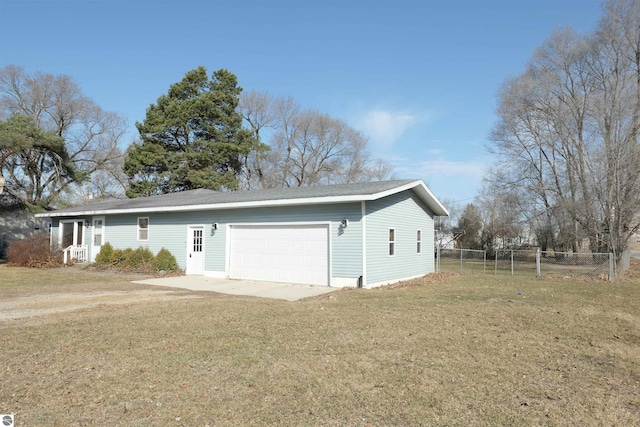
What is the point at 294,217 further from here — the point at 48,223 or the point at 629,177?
the point at 48,223

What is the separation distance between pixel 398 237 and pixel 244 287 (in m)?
5.49

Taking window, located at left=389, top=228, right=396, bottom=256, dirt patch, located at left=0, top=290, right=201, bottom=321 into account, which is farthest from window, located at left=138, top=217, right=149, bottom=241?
window, located at left=389, top=228, right=396, bottom=256

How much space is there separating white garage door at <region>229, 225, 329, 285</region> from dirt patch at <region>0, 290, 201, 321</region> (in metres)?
3.14

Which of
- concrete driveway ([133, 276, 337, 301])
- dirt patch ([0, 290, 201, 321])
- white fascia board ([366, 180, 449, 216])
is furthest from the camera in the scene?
white fascia board ([366, 180, 449, 216])

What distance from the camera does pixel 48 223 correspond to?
2773cm

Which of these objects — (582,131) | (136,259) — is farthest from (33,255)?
(582,131)

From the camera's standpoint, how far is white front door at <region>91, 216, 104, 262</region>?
19.2 metres

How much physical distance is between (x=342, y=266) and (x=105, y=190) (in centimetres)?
3322

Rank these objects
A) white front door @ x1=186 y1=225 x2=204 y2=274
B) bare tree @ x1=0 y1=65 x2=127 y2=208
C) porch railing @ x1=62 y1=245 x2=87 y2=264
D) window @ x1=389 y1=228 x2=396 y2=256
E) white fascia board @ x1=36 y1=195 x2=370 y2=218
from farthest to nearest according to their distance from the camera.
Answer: bare tree @ x1=0 y1=65 x2=127 y2=208
porch railing @ x1=62 y1=245 x2=87 y2=264
white front door @ x1=186 y1=225 x2=204 y2=274
window @ x1=389 y1=228 x2=396 y2=256
white fascia board @ x1=36 y1=195 x2=370 y2=218

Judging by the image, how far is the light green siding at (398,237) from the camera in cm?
1235

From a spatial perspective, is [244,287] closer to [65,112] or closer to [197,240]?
[197,240]

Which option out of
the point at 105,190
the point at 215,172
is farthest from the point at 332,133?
the point at 105,190

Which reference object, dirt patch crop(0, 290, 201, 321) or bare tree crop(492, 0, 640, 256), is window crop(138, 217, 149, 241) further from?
bare tree crop(492, 0, 640, 256)

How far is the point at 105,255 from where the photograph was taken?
17.6 meters
